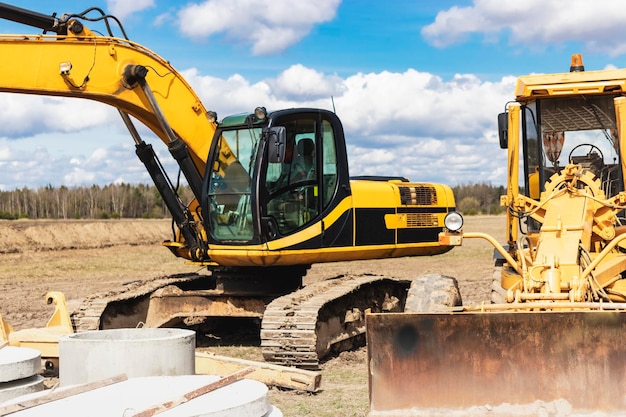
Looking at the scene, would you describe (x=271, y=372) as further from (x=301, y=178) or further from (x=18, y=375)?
(x=18, y=375)

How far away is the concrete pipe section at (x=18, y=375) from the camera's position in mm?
6023

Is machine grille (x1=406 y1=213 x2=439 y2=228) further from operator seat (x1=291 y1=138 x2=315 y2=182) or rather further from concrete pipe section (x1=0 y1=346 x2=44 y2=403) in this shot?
concrete pipe section (x1=0 y1=346 x2=44 y2=403)

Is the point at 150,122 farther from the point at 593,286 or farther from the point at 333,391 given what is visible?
the point at 593,286

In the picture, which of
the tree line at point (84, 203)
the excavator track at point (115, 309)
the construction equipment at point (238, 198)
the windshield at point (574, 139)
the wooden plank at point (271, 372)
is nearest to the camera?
the wooden plank at point (271, 372)

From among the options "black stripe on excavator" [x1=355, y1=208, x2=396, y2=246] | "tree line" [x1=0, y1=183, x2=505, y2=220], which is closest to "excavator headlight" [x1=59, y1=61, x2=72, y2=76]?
"black stripe on excavator" [x1=355, y1=208, x2=396, y2=246]

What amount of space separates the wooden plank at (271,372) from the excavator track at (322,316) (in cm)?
88

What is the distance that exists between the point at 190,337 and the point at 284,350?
3452mm

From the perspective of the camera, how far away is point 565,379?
22.0 ft

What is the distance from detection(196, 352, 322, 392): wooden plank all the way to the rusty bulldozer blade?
1.74 metres

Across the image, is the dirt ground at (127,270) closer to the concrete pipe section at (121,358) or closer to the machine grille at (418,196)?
the concrete pipe section at (121,358)

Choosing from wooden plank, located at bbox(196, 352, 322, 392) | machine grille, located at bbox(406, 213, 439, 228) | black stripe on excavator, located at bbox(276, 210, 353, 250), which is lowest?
wooden plank, located at bbox(196, 352, 322, 392)

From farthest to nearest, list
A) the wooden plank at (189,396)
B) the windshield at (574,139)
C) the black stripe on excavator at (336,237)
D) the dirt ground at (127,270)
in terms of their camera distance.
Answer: the black stripe on excavator at (336,237) → the windshield at (574,139) → the dirt ground at (127,270) → the wooden plank at (189,396)

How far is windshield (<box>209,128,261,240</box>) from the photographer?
35.0ft

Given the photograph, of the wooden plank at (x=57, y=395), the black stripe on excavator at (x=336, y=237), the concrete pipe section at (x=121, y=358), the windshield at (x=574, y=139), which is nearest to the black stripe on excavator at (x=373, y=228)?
the black stripe on excavator at (x=336, y=237)
